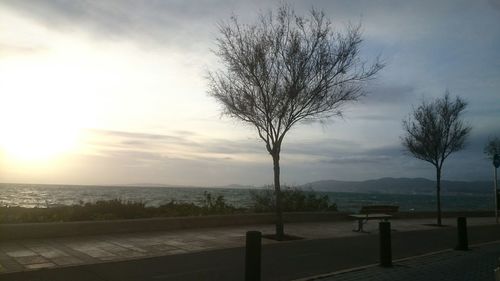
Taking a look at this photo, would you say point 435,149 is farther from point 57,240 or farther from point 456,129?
point 57,240

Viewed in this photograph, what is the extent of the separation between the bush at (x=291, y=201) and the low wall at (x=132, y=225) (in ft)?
8.22

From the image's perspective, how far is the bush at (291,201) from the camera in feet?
76.0

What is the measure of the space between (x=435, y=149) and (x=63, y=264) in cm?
1690

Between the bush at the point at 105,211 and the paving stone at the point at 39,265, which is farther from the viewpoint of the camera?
the bush at the point at 105,211

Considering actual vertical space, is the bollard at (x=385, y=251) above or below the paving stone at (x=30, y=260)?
above

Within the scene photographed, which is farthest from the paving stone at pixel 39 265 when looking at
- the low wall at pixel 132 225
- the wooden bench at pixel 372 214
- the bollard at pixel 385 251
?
the wooden bench at pixel 372 214

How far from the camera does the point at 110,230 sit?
1420cm

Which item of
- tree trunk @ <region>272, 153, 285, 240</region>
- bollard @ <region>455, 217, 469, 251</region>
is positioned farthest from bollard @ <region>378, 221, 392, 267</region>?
tree trunk @ <region>272, 153, 285, 240</region>

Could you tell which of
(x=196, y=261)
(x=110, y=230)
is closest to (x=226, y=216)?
(x=110, y=230)

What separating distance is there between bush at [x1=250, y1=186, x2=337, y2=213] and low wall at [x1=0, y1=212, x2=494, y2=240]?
2.50 m

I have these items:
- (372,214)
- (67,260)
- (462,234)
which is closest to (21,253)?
(67,260)

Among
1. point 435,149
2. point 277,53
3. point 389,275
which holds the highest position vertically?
point 277,53

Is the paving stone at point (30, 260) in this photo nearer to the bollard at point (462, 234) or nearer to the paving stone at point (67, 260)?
the paving stone at point (67, 260)

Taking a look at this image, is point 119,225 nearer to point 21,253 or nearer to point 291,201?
point 21,253
